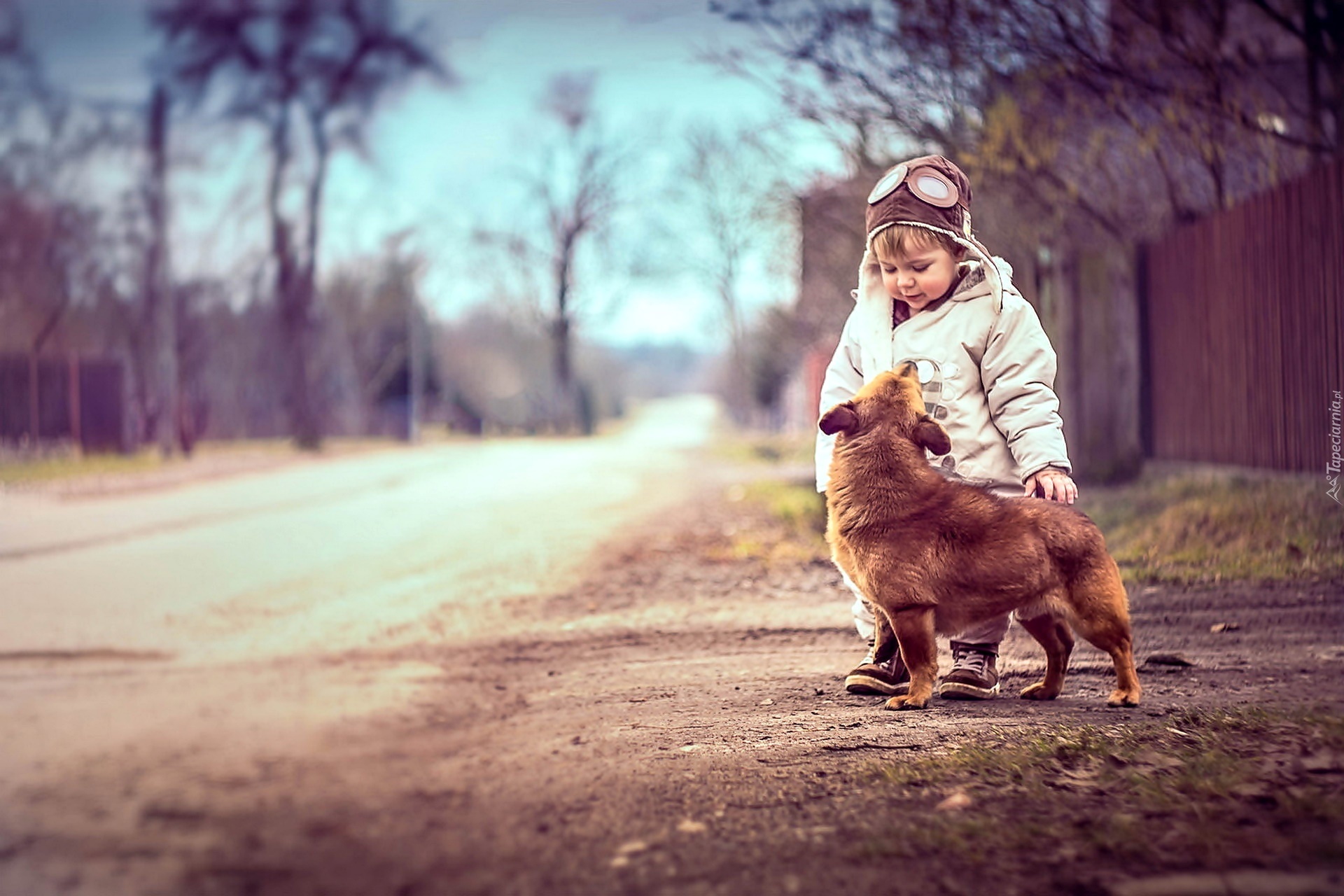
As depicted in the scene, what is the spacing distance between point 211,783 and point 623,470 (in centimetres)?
1551

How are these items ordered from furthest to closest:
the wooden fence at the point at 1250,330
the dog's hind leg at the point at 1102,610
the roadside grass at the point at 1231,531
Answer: the wooden fence at the point at 1250,330 < the roadside grass at the point at 1231,531 < the dog's hind leg at the point at 1102,610

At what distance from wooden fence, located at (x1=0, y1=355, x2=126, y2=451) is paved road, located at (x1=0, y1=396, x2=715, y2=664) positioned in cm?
531

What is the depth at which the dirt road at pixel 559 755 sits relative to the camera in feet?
6.89

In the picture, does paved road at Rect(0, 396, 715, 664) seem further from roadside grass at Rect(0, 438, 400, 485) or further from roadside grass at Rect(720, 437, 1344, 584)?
roadside grass at Rect(720, 437, 1344, 584)

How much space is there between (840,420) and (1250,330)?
5181 mm

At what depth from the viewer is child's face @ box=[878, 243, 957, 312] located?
10.8ft

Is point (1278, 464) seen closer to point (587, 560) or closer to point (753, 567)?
point (753, 567)

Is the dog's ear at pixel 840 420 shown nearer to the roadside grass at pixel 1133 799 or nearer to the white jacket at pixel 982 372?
the white jacket at pixel 982 372

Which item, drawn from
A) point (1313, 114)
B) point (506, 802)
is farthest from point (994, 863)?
point (1313, 114)

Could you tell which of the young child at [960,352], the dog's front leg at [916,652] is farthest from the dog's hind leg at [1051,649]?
the dog's front leg at [916,652]

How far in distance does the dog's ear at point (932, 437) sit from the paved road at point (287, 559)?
3096 mm

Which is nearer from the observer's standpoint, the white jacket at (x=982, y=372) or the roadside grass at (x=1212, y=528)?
the white jacket at (x=982, y=372)

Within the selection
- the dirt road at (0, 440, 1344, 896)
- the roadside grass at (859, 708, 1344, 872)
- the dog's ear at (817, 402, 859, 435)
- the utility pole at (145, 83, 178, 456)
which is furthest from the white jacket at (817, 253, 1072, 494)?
the utility pole at (145, 83, 178, 456)

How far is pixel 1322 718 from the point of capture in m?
2.88
